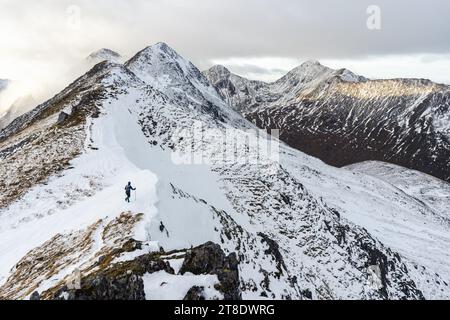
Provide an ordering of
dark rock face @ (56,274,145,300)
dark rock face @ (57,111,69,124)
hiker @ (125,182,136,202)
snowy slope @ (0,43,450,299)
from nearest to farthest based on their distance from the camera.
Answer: dark rock face @ (56,274,145,300)
snowy slope @ (0,43,450,299)
hiker @ (125,182,136,202)
dark rock face @ (57,111,69,124)

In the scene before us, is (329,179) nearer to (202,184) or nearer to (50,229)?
(202,184)

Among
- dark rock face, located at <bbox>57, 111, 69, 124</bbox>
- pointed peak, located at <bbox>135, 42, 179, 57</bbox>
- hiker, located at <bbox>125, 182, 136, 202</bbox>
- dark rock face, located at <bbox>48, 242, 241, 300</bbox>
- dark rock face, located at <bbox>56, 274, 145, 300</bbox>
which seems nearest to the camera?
dark rock face, located at <bbox>56, 274, 145, 300</bbox>

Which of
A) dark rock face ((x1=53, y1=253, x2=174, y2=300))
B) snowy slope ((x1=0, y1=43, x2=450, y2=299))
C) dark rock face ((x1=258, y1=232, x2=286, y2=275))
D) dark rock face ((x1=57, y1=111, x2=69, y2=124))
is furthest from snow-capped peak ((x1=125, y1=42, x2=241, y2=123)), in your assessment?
dark rock face ((x1=53, y1=253, x2=174, y2=300))

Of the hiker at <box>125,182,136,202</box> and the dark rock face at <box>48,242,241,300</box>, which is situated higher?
the hiker at <box>125,182,136,202</box>

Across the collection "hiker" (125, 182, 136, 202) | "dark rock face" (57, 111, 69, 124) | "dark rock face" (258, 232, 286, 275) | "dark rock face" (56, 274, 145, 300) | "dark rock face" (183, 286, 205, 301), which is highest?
"dark rock face" (57, 111, 69, 124)

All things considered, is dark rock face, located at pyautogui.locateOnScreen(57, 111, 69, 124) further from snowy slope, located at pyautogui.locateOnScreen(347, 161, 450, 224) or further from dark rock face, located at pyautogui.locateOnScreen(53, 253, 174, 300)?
snowy slope, located at pyautogui.locateOnScreen(347, 161, 450, 224)
